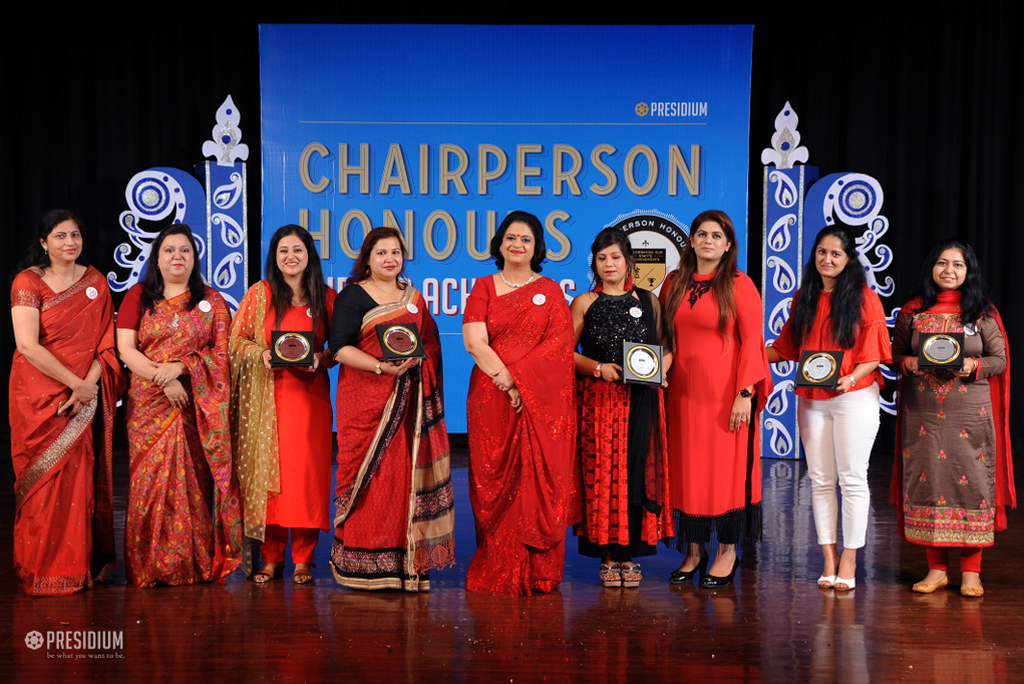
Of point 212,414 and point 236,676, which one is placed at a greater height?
point 212,414

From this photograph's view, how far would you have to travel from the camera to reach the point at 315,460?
10.2 feet

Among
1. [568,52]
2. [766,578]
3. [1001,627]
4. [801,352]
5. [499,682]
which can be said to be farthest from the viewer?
[568,52]

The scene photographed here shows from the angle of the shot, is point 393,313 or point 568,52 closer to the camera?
point 393,313

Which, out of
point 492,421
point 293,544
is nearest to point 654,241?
point 492,421

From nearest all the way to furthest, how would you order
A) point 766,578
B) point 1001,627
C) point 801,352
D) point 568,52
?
point 1001,627
point 801,352
point 766,578
point 568,52

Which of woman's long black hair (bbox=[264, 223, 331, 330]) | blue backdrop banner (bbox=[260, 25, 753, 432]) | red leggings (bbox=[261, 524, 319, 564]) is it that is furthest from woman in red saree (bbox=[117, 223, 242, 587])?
blue backdrop banner (bbox=[260, 25, 753, 432])

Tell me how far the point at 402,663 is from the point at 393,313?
4.01 ft

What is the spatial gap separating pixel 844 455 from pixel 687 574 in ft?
2.40

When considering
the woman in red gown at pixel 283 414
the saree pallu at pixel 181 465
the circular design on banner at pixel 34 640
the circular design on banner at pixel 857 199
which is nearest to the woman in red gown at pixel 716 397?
the woman in red gown at pixel 283 414

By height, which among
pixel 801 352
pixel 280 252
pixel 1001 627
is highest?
pixel 280 252

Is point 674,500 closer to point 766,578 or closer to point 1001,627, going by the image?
point 766,578

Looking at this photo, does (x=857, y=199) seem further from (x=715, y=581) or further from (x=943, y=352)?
(x=715, y=581)

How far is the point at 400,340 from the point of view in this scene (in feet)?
9.37

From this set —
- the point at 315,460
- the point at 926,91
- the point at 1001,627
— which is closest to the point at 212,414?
the point at 315,460
